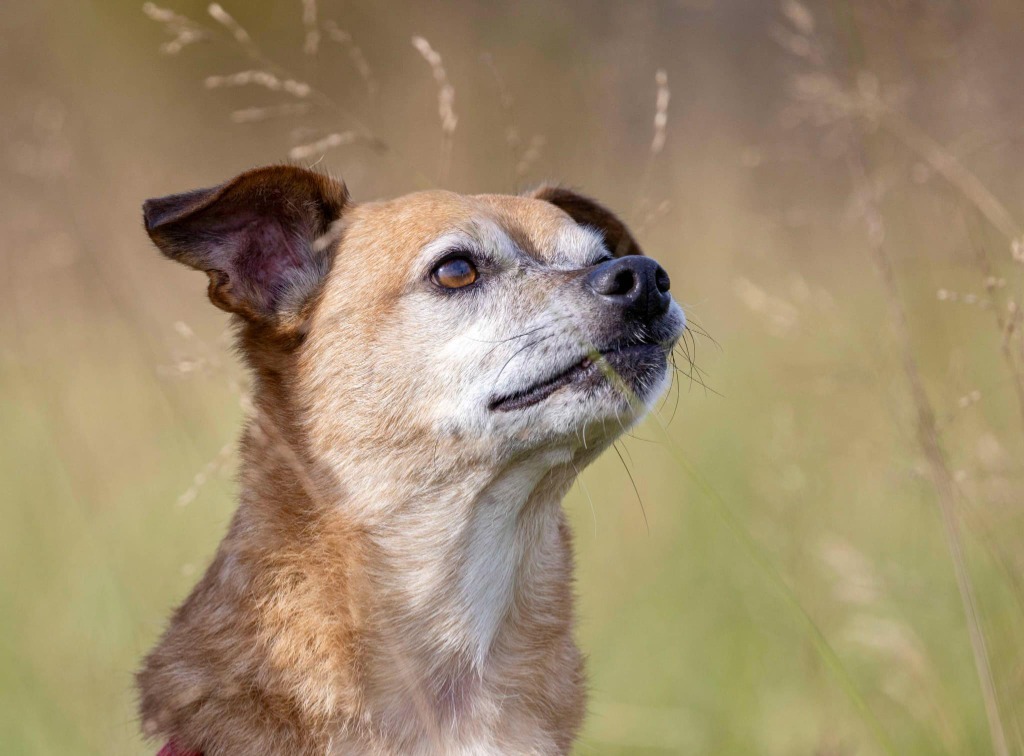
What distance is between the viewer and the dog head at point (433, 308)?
2.73m

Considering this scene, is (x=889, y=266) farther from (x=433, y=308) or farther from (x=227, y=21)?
(x=227, y=21)

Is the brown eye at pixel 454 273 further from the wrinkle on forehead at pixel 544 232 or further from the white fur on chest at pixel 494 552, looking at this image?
the white fur on chest at pixel 494 552

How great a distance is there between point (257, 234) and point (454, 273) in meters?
0.62

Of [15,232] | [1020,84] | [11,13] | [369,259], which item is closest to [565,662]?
[369,259]

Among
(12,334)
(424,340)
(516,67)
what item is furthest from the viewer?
(516,67)

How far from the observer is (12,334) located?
6168mm

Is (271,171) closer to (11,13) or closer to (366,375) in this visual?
(366,375)

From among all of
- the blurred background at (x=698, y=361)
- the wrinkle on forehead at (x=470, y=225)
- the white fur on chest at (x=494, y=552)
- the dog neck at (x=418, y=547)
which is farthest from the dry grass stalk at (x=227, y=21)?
the white fur on chest at (x=494, y=552)

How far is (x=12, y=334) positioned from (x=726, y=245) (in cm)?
442

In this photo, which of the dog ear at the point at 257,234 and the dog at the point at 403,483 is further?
the dog ear at the point at 257,234

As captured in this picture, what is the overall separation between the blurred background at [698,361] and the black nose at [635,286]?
0.26m

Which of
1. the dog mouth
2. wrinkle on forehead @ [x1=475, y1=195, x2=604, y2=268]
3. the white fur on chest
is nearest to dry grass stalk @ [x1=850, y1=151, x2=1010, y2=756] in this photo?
the dog mouth

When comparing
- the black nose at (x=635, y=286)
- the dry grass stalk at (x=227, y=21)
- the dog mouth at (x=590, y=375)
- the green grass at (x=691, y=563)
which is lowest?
the green grass at (x=691, y=563)

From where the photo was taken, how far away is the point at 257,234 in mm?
3174
